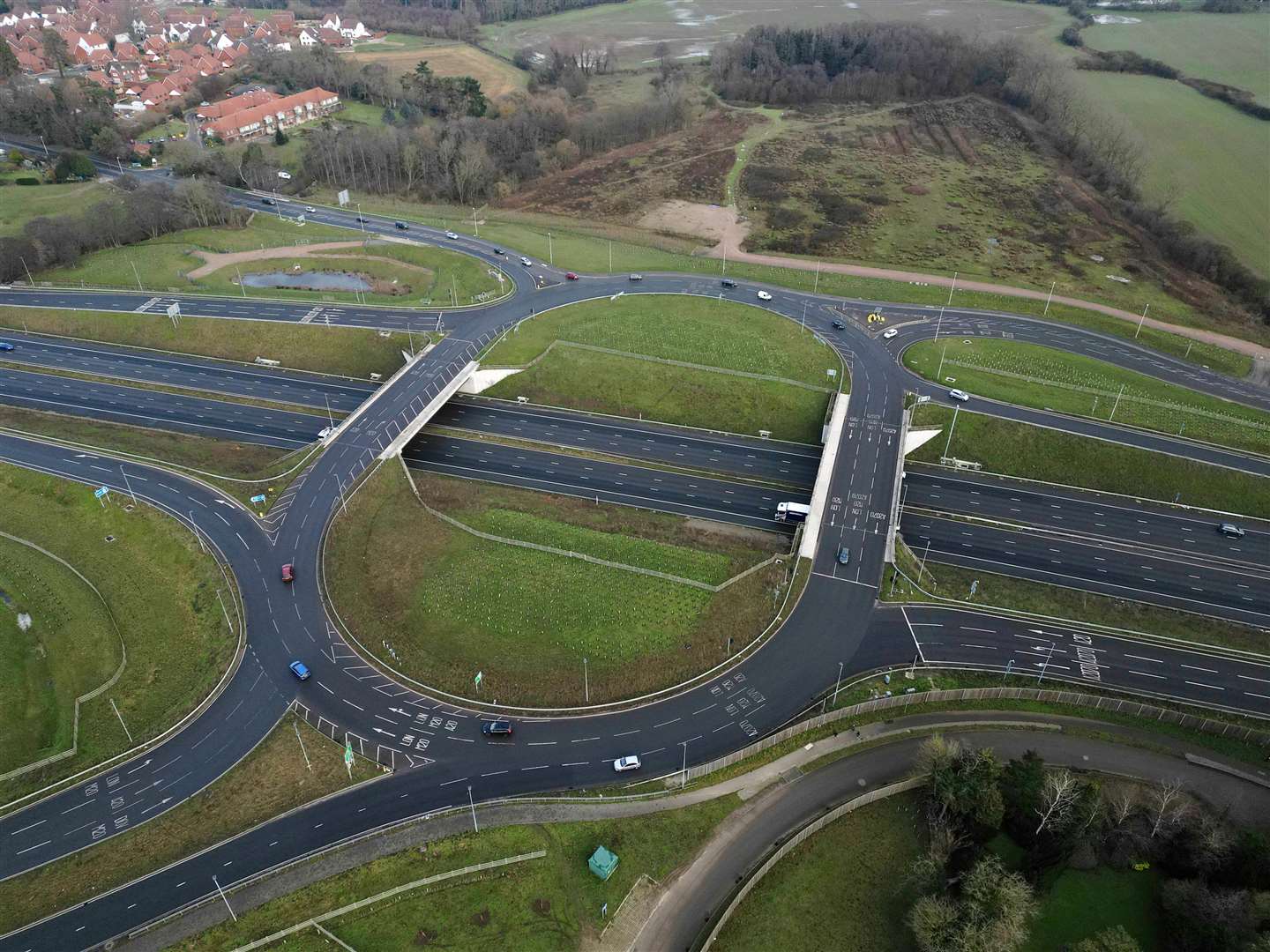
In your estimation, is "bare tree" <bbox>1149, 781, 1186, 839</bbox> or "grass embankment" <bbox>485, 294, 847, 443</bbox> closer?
"bare tree" <bbox>1149, 781, 1186, 839</bbox>

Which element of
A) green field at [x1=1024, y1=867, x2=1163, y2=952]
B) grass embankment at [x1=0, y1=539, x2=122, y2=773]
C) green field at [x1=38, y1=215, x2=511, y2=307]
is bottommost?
grass embankment at [x1=0, y1=539, x2=122, y2=773]

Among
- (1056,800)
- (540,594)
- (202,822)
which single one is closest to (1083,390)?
(1056,800)

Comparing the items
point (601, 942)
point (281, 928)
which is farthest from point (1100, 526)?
point (281, 928)

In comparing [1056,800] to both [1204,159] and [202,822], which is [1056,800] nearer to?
[202,822]

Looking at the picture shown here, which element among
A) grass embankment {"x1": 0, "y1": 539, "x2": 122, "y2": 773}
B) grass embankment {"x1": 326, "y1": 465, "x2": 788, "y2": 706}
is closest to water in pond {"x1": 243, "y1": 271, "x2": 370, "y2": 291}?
grass embankment {"x1": 326, "y1": 465, "x2": 788, "y2": 706}

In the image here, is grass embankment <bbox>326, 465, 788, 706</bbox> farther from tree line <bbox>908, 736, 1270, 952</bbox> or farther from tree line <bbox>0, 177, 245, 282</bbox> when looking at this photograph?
tree line <bbox>0, 177, 245, 282</bbox>

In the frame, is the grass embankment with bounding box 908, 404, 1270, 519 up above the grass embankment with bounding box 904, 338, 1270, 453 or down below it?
below

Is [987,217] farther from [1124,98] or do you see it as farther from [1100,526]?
[1100,526]
